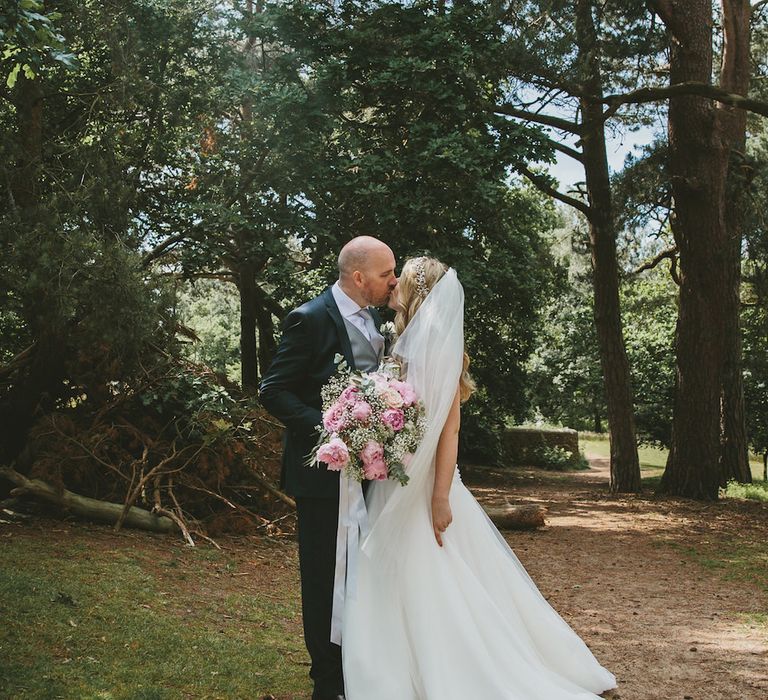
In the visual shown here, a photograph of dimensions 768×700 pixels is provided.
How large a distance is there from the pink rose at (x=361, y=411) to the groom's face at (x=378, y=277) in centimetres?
64

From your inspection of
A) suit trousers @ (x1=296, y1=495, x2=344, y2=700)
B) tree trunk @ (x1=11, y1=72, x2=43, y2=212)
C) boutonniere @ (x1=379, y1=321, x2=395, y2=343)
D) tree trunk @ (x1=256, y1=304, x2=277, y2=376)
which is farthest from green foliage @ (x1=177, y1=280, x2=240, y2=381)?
suit trousers @ (x1=296, y1=495, x2=344, y2=700)

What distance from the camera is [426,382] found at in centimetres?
380

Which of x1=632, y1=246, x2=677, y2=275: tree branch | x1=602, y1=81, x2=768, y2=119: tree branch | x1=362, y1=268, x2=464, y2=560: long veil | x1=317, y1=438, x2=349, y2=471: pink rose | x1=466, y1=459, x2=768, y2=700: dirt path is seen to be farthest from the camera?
x1=632, y1=246, x2=677, y2=275: tree branch

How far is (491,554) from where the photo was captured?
13.3ft

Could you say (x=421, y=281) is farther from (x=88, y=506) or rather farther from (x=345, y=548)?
(x=88, y=506)

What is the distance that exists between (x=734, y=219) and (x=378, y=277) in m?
10.8

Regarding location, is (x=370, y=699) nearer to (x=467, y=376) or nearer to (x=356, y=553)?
(x=356, y=553)

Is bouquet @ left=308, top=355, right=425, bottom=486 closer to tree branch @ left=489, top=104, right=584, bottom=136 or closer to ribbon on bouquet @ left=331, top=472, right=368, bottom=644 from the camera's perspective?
ribbon on bouquet @ left=331, top=472, right=368, bottom=644

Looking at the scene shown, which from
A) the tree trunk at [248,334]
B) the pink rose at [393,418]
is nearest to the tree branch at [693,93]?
the tree trunk at [248,334]

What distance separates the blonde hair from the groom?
89 mm

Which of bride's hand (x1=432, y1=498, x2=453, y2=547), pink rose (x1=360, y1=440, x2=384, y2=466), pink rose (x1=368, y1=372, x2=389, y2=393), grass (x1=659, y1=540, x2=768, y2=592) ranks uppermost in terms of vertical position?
pink rose (x1=368, y1=372, x2=389, y2=393)

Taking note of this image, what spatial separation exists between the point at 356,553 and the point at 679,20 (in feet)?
36.4

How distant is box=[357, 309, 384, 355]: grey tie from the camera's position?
403 cm

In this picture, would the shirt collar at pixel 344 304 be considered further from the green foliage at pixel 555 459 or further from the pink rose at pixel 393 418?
the green foliage at pixel 555 459
